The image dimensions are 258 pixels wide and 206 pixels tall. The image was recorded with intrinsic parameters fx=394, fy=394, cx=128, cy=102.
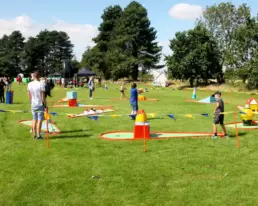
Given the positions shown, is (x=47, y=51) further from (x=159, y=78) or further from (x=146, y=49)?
(x=159, y=78)

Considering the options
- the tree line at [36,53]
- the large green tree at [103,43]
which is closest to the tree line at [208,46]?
the large green tree at [103,43]

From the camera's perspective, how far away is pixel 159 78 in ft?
241

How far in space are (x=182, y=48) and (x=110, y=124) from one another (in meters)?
43.8

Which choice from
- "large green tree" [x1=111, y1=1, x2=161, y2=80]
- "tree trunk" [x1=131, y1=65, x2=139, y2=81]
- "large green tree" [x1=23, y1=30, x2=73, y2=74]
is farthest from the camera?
"large green tree" [x1=23, y1=30, x2=73, y2=74]

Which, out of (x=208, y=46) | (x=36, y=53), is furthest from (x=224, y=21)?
(x=36, y=53)

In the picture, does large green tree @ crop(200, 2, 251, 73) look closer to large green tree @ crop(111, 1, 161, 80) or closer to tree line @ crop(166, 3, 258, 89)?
tree line @ crop(166, 3, 258, 89)

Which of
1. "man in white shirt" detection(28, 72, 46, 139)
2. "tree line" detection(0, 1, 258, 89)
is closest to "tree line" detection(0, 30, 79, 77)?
"tree line" detection(0, 1, 258, 89)

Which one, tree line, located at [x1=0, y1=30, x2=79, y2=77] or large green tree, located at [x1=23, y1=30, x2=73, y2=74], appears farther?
large green tree, located at [x1=23, y1=30, x2=73, y2=74]


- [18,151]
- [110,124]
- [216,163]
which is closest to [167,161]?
[216,163]

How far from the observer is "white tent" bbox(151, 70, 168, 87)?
216 feet

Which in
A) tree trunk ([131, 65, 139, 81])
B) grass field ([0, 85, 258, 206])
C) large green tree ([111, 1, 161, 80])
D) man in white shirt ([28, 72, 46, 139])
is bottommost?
grass field ([0, 85, 258, 206])

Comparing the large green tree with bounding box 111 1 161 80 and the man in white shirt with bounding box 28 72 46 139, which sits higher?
the large green tree with bounding box 111 1 161 80

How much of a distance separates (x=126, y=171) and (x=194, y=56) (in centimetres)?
4998

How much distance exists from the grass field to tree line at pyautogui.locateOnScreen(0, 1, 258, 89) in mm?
39089
